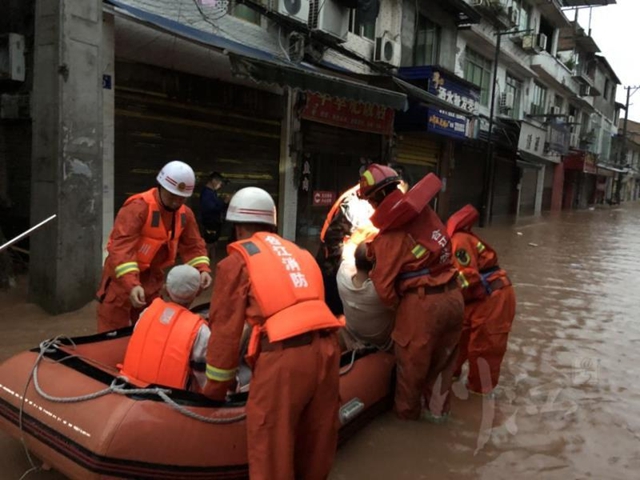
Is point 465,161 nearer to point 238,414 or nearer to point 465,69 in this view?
point 465,69

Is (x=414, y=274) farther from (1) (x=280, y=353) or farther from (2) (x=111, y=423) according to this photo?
(2) (x=111, y=423)

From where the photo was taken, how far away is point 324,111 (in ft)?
36.1

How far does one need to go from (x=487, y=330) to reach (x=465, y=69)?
1615cm

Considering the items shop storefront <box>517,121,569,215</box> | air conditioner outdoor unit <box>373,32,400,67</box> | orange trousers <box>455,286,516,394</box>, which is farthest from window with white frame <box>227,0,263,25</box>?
shop storefront <box>517,121,569,215</box>

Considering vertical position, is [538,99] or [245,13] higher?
[538,99]

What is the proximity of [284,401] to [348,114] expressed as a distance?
9.99 metres

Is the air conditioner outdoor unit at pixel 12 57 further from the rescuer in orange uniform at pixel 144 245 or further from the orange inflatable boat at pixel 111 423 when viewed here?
the orange inflatable boat at pixel 111 423

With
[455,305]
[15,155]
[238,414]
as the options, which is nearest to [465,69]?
[15,155]

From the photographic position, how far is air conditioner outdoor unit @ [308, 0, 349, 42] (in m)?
10.5

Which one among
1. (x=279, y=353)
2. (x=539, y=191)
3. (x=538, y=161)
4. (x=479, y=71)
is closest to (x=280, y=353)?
(x=279, y=353)

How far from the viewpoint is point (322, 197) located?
1184 centimetres

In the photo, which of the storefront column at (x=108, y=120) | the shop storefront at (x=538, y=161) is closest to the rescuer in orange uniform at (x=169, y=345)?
the storefront column at (x=108, y=120)

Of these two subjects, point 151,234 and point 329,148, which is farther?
point 329,148

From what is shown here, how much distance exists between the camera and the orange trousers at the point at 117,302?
12.8 feet
